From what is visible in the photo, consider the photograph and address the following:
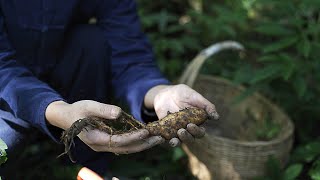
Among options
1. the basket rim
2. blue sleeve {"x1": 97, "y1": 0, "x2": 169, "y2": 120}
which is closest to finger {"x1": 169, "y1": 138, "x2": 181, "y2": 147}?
blue sleeve {"x1": 97, "y1": 0, "x2": 169, "y2": 120}

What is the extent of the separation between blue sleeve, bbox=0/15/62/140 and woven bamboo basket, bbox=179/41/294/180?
34.0 inches

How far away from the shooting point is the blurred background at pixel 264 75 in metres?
2.33

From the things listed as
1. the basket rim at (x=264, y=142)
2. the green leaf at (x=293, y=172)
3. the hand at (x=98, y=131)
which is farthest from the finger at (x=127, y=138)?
the green leaf at (x=293, y=172)

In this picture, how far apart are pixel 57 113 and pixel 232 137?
148 centimetres

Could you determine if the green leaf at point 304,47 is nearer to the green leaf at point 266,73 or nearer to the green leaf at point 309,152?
the green leaf at point 266,73

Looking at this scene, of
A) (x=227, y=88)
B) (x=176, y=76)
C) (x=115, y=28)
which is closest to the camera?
(x=115, y=28)

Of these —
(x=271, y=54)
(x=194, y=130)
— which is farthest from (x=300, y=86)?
(x=194, y=130)

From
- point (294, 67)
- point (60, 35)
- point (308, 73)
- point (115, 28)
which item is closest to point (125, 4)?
point (115, 28)

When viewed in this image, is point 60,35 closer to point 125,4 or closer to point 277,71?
point 125,4

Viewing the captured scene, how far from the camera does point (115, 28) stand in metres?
2.16

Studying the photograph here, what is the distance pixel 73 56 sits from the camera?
6.70ft

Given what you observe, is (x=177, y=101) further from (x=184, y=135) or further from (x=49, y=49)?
(x=49, y=49)

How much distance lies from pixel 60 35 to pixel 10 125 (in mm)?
383

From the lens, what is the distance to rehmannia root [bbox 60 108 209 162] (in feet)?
5.11
